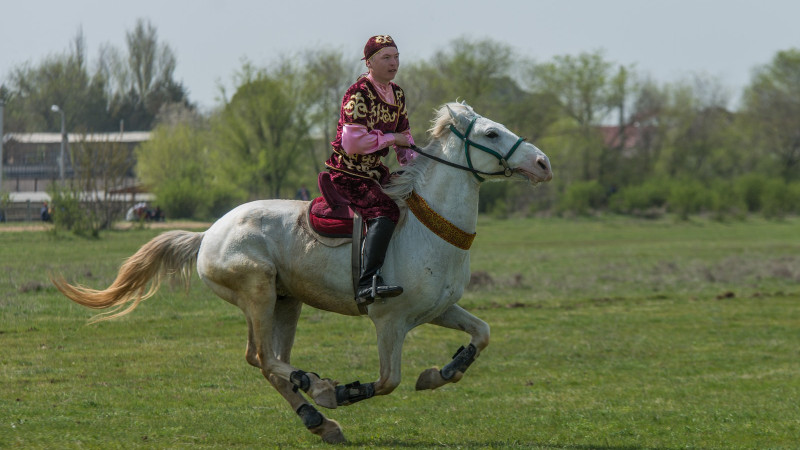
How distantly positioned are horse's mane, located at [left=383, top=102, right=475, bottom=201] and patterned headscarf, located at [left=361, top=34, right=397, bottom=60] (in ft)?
2.40

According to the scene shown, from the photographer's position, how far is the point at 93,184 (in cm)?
3444

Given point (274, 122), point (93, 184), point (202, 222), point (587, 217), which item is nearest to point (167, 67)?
point (274, 122)

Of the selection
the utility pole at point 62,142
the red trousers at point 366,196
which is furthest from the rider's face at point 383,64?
the utility pole at point 62,142

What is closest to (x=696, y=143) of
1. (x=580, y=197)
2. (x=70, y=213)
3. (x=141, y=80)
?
(x=580, y=197)

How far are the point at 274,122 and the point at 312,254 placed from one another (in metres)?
50.3

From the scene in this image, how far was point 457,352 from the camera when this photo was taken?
8.17 metres

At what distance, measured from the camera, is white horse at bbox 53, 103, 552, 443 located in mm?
7887

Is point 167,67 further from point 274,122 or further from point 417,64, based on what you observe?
point 417,64

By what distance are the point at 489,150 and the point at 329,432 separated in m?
2.72

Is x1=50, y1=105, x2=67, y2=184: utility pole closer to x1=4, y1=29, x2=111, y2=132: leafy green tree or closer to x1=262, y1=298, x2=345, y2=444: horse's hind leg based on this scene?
x1=4, y1=29, x2=111, y2=132: leafy green tree

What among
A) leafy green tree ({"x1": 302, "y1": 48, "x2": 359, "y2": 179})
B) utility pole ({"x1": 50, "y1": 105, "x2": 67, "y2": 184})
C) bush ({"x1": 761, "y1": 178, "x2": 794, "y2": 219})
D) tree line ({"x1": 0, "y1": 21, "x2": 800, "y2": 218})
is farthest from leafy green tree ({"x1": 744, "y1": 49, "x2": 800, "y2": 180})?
utility pole ({"x1": 50, "y1": 105, "x2": 67, "y2": 184})

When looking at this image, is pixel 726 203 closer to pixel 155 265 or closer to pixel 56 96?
pixel 56 96

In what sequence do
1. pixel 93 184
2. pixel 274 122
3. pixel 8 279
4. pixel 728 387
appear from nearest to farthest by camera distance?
1. pixel 728 387
2. pixel 8 279
3. pixel 93 184
4. pixel 274 122

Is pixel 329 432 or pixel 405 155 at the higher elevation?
pixel 405 155
